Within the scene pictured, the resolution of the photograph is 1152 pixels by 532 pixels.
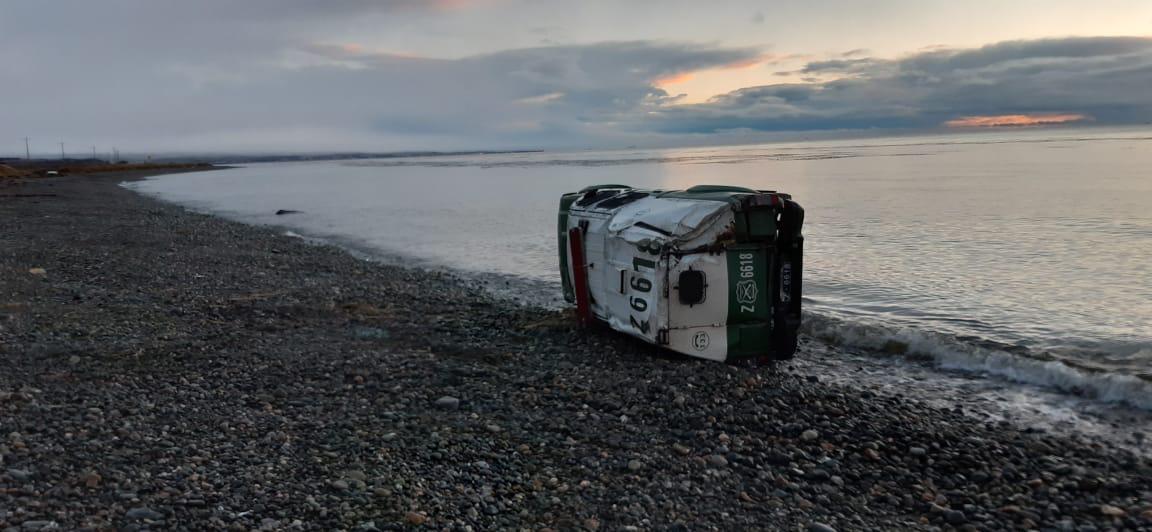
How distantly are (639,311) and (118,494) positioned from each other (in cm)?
556

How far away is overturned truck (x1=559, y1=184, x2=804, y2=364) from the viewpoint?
8.39 meters

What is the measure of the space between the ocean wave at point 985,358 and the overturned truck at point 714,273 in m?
2.23

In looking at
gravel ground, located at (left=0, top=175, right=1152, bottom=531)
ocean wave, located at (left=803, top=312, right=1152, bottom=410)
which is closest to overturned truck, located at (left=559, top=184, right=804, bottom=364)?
gravel ground, located at (left=0, top=175, right=1152, bottom=531)

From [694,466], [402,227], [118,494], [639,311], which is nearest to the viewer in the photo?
[118,494]

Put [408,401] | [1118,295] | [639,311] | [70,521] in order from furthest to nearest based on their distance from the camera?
[1118,295] < [639,311] < [408,401] < [70,521]

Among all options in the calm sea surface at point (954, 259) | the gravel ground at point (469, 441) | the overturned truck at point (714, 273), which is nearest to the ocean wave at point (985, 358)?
the calm sea surface at point (954, 259)

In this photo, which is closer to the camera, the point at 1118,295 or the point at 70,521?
the point at 70,521

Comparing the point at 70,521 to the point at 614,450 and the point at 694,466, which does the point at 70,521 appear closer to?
the point at 614,450

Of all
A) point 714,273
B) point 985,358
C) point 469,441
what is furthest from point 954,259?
point 469,441

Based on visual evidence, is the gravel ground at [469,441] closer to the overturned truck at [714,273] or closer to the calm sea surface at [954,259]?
the overturned truck at [714,273]

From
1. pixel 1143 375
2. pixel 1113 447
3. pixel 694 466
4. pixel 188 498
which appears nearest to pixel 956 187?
pixel 1143 375

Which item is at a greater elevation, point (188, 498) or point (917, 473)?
point (188, 498)

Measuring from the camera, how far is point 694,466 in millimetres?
5863

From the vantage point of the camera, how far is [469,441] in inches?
242
